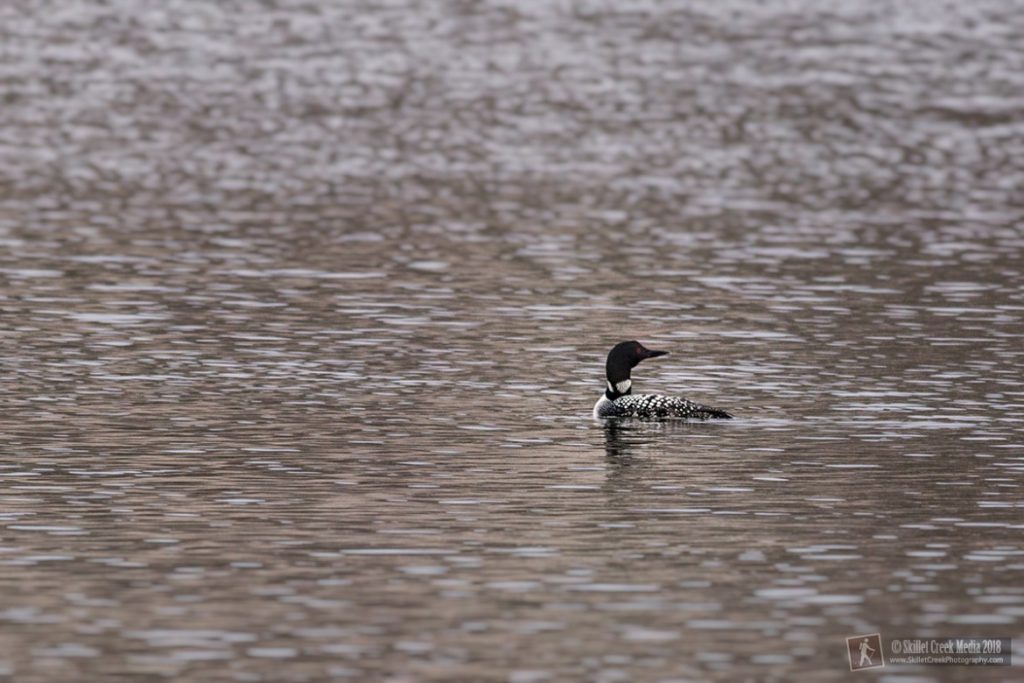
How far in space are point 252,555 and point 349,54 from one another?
194 feet

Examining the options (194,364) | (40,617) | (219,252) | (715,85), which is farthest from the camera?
(715,85)

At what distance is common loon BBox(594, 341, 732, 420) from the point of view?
84.8ft

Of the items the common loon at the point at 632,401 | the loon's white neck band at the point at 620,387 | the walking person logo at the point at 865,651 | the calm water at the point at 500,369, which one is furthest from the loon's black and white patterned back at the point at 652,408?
the walking person logo at the point at 865,651

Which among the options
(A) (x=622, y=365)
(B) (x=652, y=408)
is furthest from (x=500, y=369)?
(B) (x=652, y=408)

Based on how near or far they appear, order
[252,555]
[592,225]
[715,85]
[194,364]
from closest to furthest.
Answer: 1. [252,555]
2. [194,364]
3. [592,225]
4. [715,85]

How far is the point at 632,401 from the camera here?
2614cm

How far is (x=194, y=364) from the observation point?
29.8 meters

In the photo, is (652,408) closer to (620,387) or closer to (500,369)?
(620,387)

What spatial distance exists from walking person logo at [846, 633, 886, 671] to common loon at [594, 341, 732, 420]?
9.30 m

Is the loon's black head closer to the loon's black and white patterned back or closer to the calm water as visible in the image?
the loon's black and white patterned back

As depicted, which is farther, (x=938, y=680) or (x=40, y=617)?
(x=40, y=617)

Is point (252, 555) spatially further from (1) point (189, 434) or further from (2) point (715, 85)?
(2) point (715, 85)

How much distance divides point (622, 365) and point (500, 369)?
326 cm

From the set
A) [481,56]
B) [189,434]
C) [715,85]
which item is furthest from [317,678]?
[481,56]
